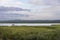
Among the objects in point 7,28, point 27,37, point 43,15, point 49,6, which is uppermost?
point 49,6

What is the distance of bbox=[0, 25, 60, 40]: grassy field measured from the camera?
1443 mm

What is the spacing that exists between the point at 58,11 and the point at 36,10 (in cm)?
28

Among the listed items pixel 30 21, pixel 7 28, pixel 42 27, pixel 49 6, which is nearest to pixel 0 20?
pixel 7 28

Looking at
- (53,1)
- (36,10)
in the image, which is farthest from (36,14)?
(53,1)

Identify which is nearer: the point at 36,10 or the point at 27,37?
the point at 27,37

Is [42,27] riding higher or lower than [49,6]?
lower

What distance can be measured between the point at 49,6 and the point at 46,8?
48mm

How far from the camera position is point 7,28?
148 cm

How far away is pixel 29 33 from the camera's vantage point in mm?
1453

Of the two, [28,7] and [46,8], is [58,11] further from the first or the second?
[28,7]

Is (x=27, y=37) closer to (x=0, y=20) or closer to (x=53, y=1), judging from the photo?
(x=0, y=20)

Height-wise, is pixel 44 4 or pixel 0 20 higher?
pixel 44 4

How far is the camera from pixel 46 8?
1576mm

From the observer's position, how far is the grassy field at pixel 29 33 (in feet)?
4.73
